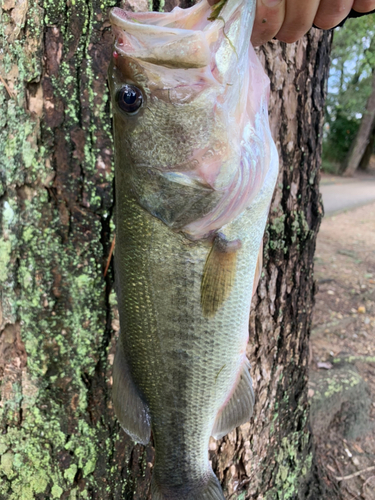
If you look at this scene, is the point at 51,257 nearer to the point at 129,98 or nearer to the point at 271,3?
the point at 129,98

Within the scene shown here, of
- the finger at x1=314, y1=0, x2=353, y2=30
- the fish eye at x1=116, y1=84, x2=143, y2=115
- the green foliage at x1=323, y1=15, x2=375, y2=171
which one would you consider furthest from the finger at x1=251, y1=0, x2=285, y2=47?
the green foliage at x1=323, y1=15, x2=375, y2=171

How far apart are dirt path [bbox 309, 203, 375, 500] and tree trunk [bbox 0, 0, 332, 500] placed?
1.16 meters

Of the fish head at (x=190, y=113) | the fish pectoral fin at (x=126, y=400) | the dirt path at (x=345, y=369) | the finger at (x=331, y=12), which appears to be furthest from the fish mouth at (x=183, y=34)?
the dirt path at (x=345, y=369)

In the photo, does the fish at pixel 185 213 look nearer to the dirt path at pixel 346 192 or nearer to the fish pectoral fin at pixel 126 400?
the fish pectoral fin at pixel 126 400

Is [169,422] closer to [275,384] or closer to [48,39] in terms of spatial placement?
[275,384]

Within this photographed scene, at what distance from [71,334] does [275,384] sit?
133cm

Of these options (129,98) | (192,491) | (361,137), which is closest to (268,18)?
(129,98)

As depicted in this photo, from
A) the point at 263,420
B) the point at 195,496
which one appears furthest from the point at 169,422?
the point at 263,420

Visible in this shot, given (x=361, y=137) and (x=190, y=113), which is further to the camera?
(x=361, y=137)

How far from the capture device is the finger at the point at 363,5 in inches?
44.1

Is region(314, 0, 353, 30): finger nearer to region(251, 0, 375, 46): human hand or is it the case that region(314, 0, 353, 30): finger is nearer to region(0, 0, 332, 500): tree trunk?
region(251, 0, 375, 46): human hand

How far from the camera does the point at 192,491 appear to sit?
1539 millimetres

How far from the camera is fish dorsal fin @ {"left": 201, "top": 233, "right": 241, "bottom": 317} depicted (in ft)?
4.30

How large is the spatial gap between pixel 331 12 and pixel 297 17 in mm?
111
